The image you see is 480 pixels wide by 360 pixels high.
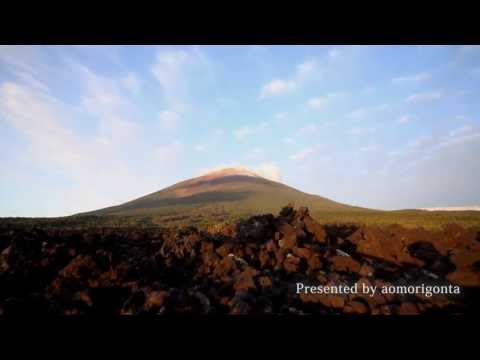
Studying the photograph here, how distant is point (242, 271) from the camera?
15.6 feet

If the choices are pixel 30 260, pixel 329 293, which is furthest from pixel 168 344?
pixel 30 260

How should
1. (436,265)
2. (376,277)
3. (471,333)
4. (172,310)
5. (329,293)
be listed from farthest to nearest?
(436,265) → (376,277) → (329,293) → (172,310) → (471,333)

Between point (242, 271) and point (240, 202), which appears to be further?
point (240, 202)

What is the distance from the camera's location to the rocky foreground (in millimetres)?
3791

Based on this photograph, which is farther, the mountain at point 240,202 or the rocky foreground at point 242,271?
the mountain at point 240,202

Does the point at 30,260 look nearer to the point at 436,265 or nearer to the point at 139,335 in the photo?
the point at 139,335

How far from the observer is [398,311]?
3.56 metres

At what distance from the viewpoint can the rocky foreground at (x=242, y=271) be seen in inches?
149

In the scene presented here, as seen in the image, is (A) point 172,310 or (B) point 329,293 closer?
(A) point 172,310

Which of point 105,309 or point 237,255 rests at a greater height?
point 237,255

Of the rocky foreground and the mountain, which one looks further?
the mountain
